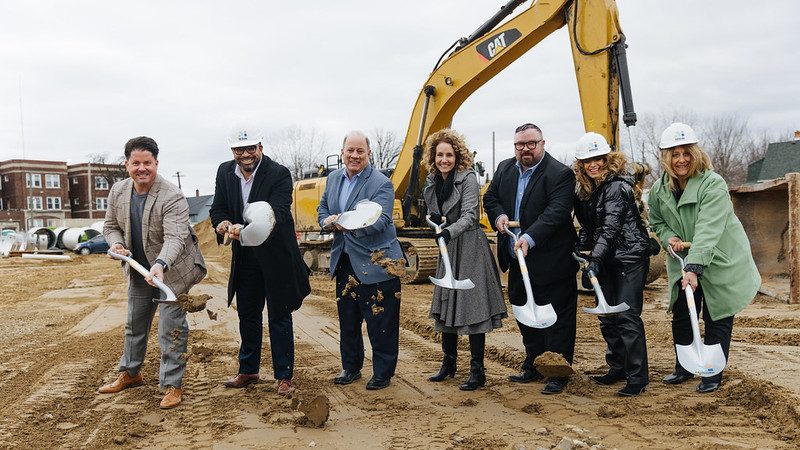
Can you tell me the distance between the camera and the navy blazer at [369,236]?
5098 mm

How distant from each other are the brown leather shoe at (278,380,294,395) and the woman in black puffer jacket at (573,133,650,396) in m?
2.34

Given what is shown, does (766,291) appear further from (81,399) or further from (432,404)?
(81,399)

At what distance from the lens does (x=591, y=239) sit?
499cm

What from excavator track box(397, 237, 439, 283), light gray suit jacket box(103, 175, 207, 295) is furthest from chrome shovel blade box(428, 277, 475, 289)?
excavator track box(397, 237, 439, 283)

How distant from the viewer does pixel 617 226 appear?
4734mm

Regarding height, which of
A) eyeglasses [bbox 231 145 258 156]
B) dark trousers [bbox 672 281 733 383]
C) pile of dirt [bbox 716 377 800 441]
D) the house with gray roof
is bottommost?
pile of dirt [bbox 716 377 800 441]

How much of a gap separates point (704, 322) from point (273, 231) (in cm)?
321

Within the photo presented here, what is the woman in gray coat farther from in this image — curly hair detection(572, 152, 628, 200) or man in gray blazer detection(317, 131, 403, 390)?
curly hair detection(572, 152, 628, 200)

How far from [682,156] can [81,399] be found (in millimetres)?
4623

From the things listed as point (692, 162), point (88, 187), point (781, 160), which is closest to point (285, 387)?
point (692, 162)

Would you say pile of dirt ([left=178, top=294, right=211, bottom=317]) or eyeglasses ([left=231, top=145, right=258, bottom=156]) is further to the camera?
eyeglasses ([left=231, top=145, right=258, bottom=156])

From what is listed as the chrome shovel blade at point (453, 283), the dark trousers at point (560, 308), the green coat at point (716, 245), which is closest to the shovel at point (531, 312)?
the dark trousers at point (560, 308)

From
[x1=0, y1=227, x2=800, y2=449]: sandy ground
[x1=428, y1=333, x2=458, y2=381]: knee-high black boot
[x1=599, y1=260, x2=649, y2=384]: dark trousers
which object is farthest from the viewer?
[x1=428, y1=333, x2=458, y2=381]: knee-high black boot

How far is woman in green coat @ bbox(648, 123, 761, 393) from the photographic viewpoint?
15.1 ft
